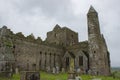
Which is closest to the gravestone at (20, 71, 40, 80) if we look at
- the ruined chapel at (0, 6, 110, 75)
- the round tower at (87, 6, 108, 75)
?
the ruined chapel at (0, 6, 110, 75)

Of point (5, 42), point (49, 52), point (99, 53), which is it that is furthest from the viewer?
point (49, 52)

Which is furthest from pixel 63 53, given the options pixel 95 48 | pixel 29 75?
pixel 29 75

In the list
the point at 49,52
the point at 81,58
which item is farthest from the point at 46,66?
the point at 81,58

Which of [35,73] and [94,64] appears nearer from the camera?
[35,73]

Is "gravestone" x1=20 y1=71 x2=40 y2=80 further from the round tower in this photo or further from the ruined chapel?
the round tower

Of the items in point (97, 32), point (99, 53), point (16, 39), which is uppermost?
point (97, 32)

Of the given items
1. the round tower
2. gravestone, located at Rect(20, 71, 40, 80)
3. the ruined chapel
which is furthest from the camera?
the round tower

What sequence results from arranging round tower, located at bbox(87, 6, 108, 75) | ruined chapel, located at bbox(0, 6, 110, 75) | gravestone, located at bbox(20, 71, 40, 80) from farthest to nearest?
round tower, located at bbox(87, 6, 108, 75) < ruined chapel, located at bbox(0, 6, 110, 75) < gravestone, located at bbox(20, 71, 40, 80)

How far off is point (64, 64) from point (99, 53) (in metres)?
10.9

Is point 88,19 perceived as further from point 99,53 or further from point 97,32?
point 99,53

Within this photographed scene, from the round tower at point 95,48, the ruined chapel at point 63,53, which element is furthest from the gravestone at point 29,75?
the round tower at point 95,48

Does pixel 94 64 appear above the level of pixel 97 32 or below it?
below

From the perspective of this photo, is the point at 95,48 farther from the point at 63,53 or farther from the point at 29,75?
the point at 29,75

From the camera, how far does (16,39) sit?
1144 inches
